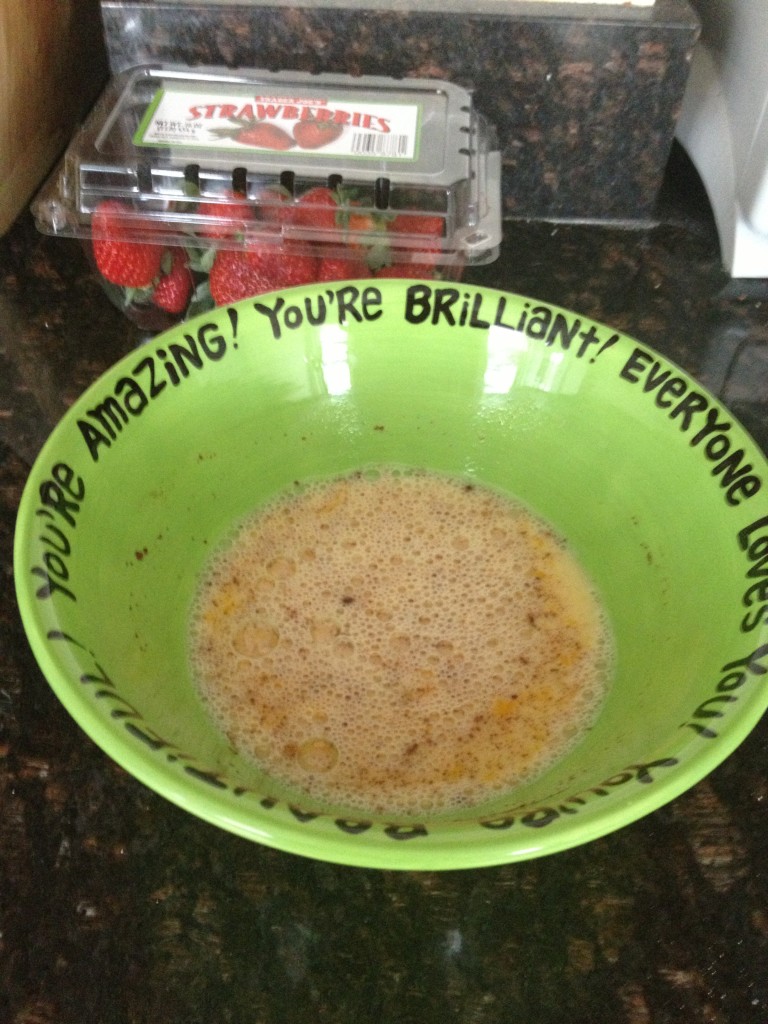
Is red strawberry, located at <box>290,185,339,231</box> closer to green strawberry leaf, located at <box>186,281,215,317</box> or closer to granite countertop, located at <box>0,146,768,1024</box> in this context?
green strawberry leaf, located at <box>186,281,215,317</box>

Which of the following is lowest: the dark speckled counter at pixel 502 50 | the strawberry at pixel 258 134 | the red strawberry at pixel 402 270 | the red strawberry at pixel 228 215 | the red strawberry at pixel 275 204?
the red strawberry at pixel 402 270

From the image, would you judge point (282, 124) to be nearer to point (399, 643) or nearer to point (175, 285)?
point (175, 285)

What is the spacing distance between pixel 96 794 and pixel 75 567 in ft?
0.49

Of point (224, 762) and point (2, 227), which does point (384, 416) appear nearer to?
point (224, 762)

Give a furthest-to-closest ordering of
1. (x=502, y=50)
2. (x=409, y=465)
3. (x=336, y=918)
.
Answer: (x=502, y=50) < (x=409, y=465) < (x=336, y=918)

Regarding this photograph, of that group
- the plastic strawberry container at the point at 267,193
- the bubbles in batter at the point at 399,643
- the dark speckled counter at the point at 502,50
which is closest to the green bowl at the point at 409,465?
the bubbles in batter at the point at 399,643

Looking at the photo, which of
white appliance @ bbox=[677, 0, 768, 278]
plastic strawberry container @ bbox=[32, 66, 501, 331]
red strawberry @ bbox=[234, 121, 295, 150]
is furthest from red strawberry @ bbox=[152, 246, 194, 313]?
white appliance @ bbox=[677, 0, 768, 278]

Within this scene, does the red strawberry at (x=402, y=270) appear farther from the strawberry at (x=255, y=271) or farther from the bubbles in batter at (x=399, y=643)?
the bubbles in batter at (x=399, y=643)

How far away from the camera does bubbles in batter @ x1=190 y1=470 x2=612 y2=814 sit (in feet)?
1.63

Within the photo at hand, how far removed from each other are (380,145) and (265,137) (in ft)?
0.30

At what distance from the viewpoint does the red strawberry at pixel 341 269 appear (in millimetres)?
725

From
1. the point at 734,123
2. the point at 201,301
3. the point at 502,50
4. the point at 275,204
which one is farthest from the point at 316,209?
the point at 734,123

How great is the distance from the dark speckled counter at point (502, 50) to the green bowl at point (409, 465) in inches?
12.5

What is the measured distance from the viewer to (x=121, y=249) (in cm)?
71
